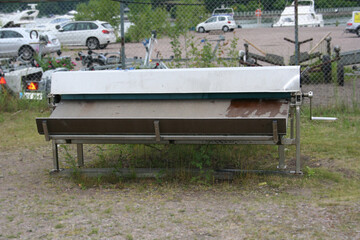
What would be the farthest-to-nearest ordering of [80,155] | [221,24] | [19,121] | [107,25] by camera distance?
[107,25]
[221,24]
[19,121]
[80,155]

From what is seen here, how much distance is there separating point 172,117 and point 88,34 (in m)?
18.3

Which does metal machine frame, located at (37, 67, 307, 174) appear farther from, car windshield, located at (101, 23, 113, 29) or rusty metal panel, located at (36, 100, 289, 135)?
car windshield, located at (101, 23, 113, 29)

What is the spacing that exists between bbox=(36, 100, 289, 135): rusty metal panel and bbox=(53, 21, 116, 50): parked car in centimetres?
1317

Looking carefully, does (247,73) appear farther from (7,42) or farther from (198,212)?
(7,42)

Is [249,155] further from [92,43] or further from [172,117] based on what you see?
[92,43]

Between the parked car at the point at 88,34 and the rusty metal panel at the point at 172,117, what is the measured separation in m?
13.2

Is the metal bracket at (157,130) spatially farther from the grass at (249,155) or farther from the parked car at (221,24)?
the parked car at (221,24)

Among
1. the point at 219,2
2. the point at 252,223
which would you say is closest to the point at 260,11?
the point at 219,2

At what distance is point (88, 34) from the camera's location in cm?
2241

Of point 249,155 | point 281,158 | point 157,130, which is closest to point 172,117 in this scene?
point 157,130

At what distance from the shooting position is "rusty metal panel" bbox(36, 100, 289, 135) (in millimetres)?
4727

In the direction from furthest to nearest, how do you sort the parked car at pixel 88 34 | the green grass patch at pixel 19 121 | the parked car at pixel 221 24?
1. the parked car at pixel 88 34
2. the parked car at pixel 221 24
3. the green grass patch at pixel 19 121

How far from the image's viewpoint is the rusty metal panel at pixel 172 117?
4727 millimetres

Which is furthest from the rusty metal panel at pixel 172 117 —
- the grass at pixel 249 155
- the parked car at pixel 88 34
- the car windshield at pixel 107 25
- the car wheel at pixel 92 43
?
the car windshield at pixel 107 25
